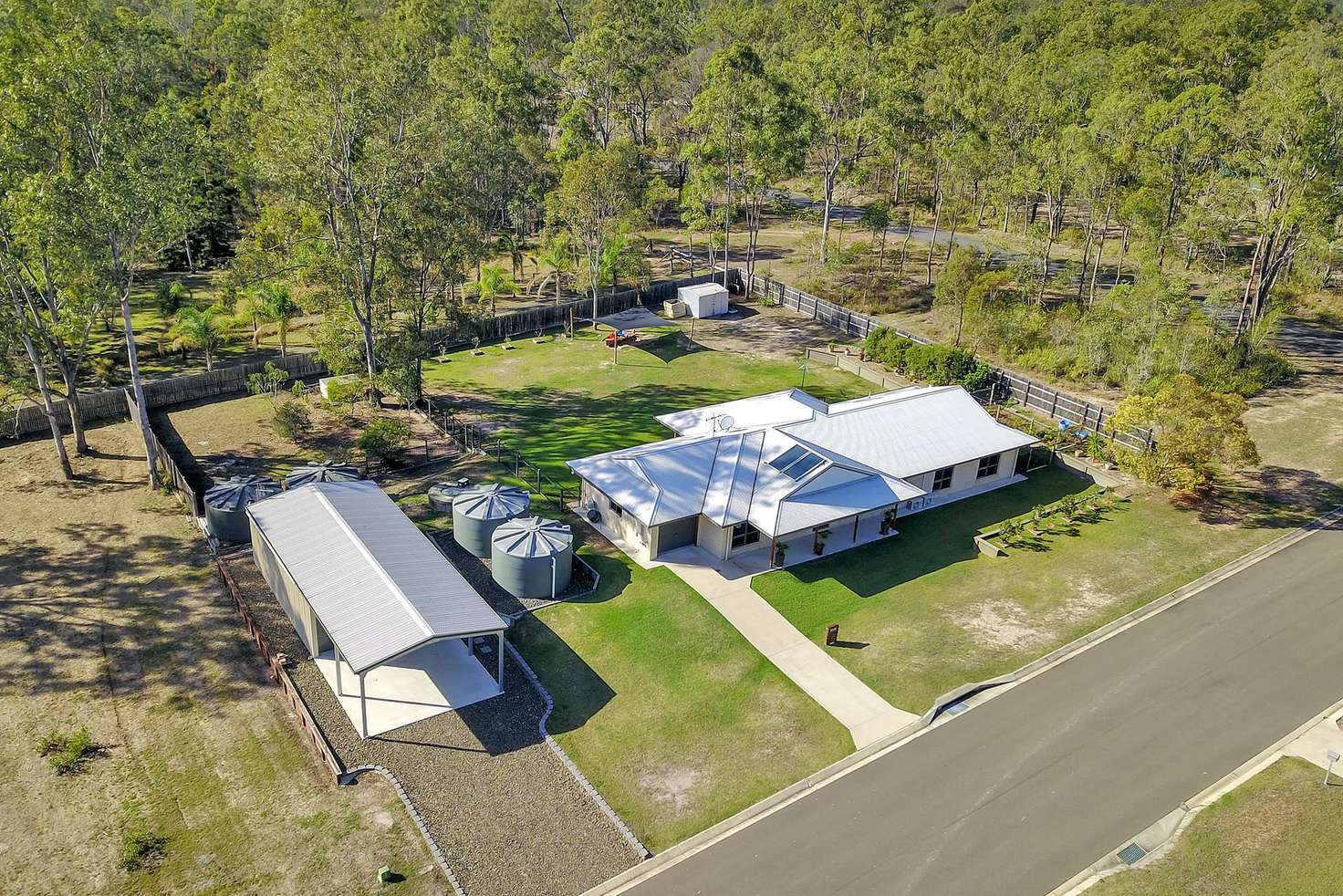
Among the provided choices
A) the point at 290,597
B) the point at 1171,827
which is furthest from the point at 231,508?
the point at 1171,827

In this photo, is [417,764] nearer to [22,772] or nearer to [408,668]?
[408,668]

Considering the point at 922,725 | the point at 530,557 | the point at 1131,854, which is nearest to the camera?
the point at 1131,854

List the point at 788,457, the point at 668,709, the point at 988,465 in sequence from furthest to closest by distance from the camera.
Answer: the point at 988,465
the point at 788,457
the point at 668,709

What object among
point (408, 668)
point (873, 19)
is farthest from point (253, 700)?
point (873, 19)

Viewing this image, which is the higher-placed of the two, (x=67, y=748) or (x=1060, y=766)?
(x=67, y=748)

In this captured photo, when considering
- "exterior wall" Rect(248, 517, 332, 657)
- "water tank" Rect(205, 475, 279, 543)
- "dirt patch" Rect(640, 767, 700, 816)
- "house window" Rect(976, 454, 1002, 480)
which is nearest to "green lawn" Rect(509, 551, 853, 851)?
"dirt patch" Rect(640, 767, 700, 816)

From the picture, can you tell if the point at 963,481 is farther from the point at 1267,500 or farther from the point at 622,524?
the point at 622,524

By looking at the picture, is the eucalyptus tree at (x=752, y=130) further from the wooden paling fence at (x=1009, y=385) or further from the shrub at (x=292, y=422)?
the shrub at (x=292, y=422)
